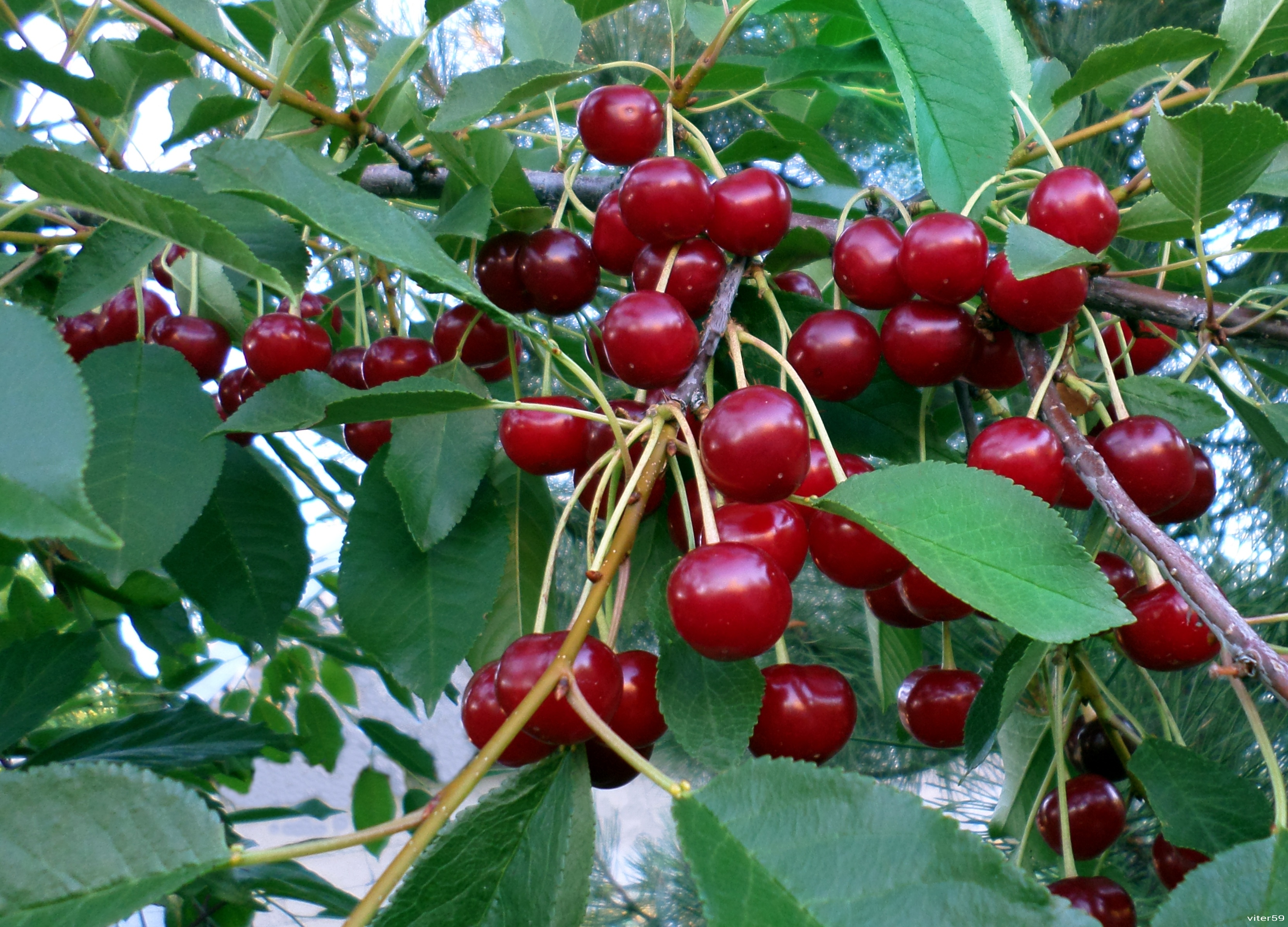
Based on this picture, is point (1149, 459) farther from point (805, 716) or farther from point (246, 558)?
point (246, 558)

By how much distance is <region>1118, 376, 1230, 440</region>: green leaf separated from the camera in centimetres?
42

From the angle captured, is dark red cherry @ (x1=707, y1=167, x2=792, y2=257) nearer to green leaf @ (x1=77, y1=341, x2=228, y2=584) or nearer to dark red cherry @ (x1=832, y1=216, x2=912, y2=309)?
dark red cherry @ (x1=832, y1=216, x2=912, y2=309)

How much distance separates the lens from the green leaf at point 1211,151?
0.35 metres

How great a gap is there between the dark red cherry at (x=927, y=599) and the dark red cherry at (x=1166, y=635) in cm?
7

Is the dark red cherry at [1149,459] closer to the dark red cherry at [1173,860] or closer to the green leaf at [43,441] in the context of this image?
the dark red cherry at [1173,860]

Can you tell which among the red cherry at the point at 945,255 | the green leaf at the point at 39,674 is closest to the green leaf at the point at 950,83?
the red cherry at the point at 945,255

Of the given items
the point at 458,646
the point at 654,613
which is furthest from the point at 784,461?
the point at 458,646

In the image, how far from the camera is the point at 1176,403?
425 millimetres

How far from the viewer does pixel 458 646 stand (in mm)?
423

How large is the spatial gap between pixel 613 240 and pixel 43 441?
30 cm

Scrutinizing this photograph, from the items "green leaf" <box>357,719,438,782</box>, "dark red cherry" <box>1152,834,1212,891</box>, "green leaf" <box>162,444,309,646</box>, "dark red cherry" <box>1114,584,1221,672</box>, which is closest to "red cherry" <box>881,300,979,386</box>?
"dark red cherry" <box>1114,584,1221,672</box>

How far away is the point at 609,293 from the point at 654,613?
58cm

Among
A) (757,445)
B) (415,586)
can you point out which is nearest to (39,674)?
(415,586)

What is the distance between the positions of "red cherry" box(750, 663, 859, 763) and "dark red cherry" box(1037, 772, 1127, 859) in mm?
189
